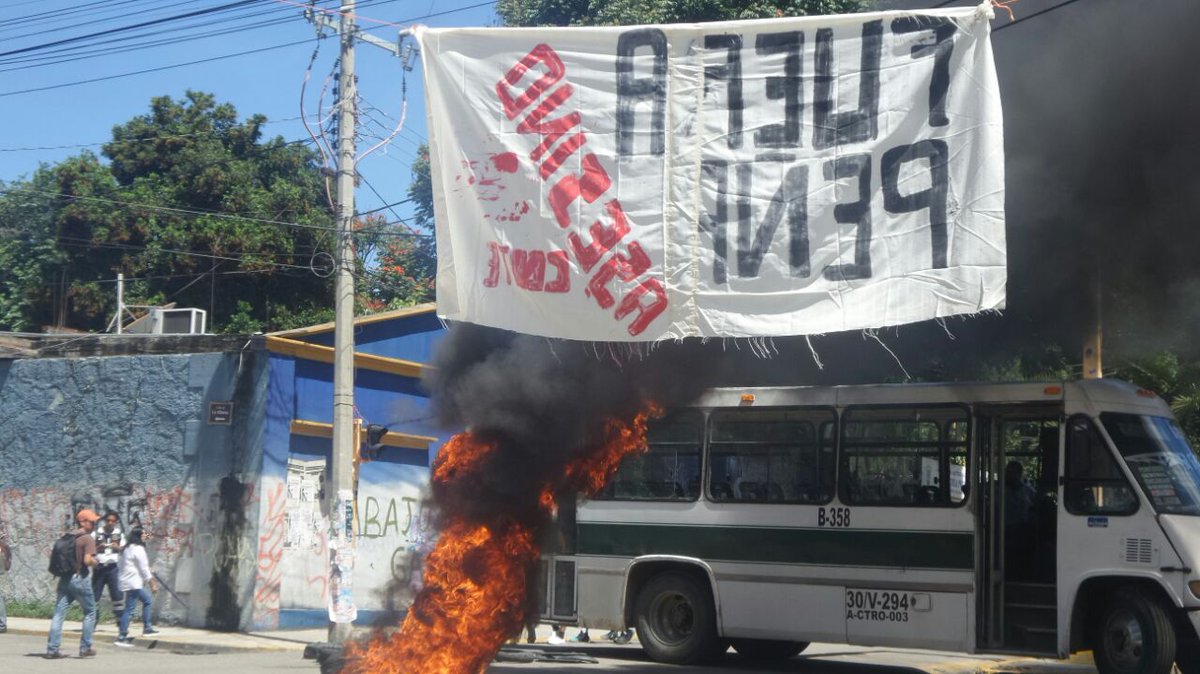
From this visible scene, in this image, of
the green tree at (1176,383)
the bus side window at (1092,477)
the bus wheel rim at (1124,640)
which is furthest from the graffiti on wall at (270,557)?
the green tree at (1176,383)

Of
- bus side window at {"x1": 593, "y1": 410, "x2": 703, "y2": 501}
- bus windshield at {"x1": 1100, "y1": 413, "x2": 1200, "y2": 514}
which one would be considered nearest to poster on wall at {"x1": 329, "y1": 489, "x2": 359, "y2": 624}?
bus side window at {"x1": 593, "y1": 410, "x2": 703, "y2": 501}

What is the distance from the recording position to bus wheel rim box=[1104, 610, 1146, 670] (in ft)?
34.3

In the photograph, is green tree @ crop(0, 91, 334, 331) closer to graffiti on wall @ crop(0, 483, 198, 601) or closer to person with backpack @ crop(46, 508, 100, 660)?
graffiti on wall @ crop(0, 483, 198, 601)

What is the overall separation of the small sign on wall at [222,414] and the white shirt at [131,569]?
2551mm

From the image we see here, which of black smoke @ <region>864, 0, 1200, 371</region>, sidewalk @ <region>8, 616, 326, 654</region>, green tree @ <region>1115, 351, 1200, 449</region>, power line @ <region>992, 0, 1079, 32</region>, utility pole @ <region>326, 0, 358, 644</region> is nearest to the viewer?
black smoke @ <region>864, 0, 1200, 371</region>

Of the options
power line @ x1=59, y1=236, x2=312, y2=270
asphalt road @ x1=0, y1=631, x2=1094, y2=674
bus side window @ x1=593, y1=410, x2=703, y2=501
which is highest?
power line @ x1=59, y1=236, x2=312, y2=270

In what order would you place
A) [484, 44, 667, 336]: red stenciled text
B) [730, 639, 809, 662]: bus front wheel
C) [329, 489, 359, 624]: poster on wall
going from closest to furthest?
[484, 44, 667, 336]: red stenciled text → [730, 639, 809, 662]: bus front wheel → [329, 489, 359, 624]: poster on wall

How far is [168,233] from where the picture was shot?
3197cm

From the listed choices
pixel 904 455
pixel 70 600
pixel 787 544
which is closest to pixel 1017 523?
pixel 904 455

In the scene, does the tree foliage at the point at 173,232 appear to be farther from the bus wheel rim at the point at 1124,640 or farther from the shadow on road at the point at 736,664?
the bus wheel rim at the point at 1124,640

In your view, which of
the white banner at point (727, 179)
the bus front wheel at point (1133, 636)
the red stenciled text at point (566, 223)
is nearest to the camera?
the white banner at point (727, 179)

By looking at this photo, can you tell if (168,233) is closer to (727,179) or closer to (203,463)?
(203,463)

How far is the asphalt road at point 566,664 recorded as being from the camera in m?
12.8

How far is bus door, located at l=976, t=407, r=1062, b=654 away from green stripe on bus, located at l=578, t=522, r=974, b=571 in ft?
1.02
